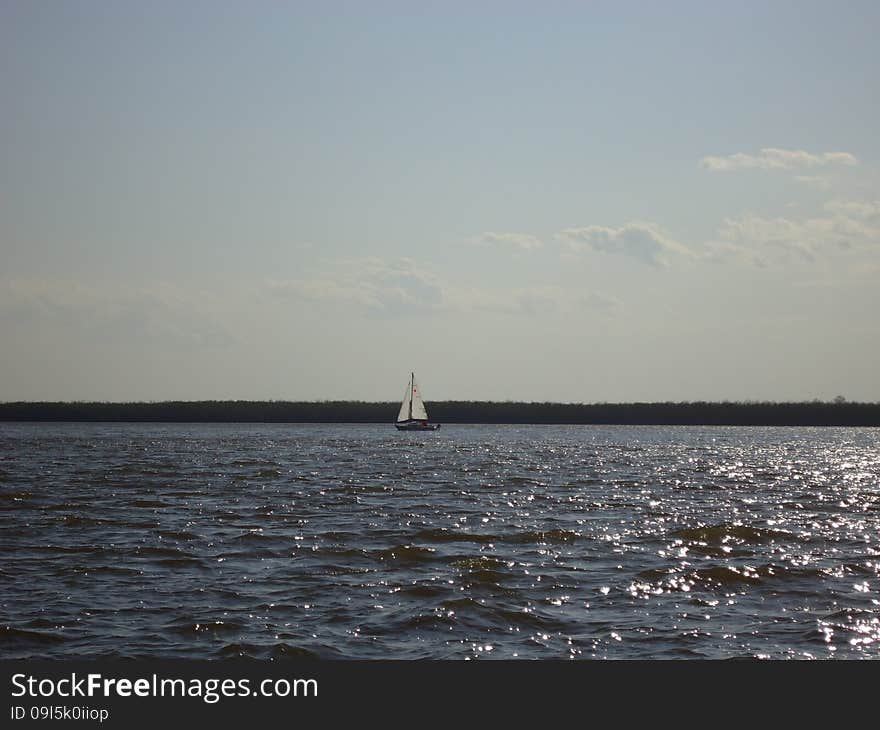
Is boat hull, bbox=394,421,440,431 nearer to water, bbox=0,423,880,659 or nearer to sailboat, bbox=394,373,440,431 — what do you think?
sailboat, bbox=394,373,440,431

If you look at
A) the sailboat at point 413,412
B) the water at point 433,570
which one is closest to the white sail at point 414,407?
the sailboat at point 413,412

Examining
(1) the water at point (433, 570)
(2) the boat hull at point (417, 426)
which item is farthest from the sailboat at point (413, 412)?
(1) the water at point (433, 570)

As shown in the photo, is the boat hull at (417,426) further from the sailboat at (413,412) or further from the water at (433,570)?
the water at (433,570)

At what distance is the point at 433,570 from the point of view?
20984mm

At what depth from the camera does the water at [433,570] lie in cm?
1509

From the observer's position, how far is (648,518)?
30.8 m

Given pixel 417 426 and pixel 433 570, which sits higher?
pixel 433 570

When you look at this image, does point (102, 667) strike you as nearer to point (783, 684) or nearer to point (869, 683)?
point (783, 684)

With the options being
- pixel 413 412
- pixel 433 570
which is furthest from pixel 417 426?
pixel 433 570

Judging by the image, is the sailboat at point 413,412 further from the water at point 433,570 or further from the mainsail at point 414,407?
the water at point 433,570

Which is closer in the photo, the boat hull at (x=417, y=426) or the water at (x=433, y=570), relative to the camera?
the water at (x=433, y=570)

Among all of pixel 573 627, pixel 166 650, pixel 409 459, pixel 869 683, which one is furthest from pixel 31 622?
pixel 409 459

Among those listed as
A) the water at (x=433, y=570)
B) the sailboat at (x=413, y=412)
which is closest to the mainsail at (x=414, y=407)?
the sailboat at (x=413, y=412)

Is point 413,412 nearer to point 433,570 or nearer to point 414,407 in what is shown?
point 414,407
